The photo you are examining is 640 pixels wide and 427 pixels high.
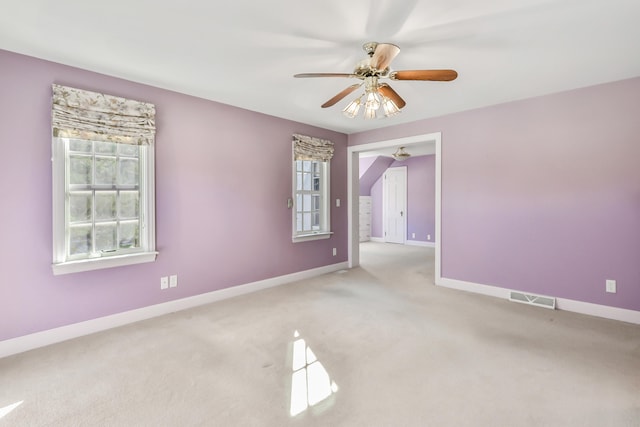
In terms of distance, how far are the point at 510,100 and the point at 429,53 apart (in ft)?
→ 6.05

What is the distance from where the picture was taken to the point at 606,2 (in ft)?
5.95

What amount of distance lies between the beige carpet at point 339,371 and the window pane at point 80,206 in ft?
3.52

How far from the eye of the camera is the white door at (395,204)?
8.57 metres

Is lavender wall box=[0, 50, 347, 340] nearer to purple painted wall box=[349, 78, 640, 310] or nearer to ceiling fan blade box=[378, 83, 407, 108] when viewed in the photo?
purple painted wall box=[349, 78, 640, 310]

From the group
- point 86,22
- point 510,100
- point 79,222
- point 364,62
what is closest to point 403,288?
point 510,100

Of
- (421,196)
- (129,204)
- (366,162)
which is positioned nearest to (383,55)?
(129,204)

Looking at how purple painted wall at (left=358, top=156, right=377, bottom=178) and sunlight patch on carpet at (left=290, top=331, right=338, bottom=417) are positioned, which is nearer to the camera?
sunlight patch on carpet at (left=290, top=331, right=338, bottom=417)

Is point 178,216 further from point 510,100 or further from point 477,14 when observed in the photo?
point 510,100

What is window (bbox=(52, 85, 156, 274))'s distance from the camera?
2.61 metres

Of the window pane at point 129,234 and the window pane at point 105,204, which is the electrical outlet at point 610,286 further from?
the window pane at point 105,204

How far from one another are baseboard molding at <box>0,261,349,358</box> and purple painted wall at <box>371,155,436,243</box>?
4.95 metres

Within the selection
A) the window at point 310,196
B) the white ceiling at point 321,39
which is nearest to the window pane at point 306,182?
the window at point 310,196

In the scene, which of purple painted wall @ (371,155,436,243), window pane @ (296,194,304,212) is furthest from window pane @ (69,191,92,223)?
purple painted wall @ (371,155,436,243)

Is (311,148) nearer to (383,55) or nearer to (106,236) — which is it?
(383,55)
